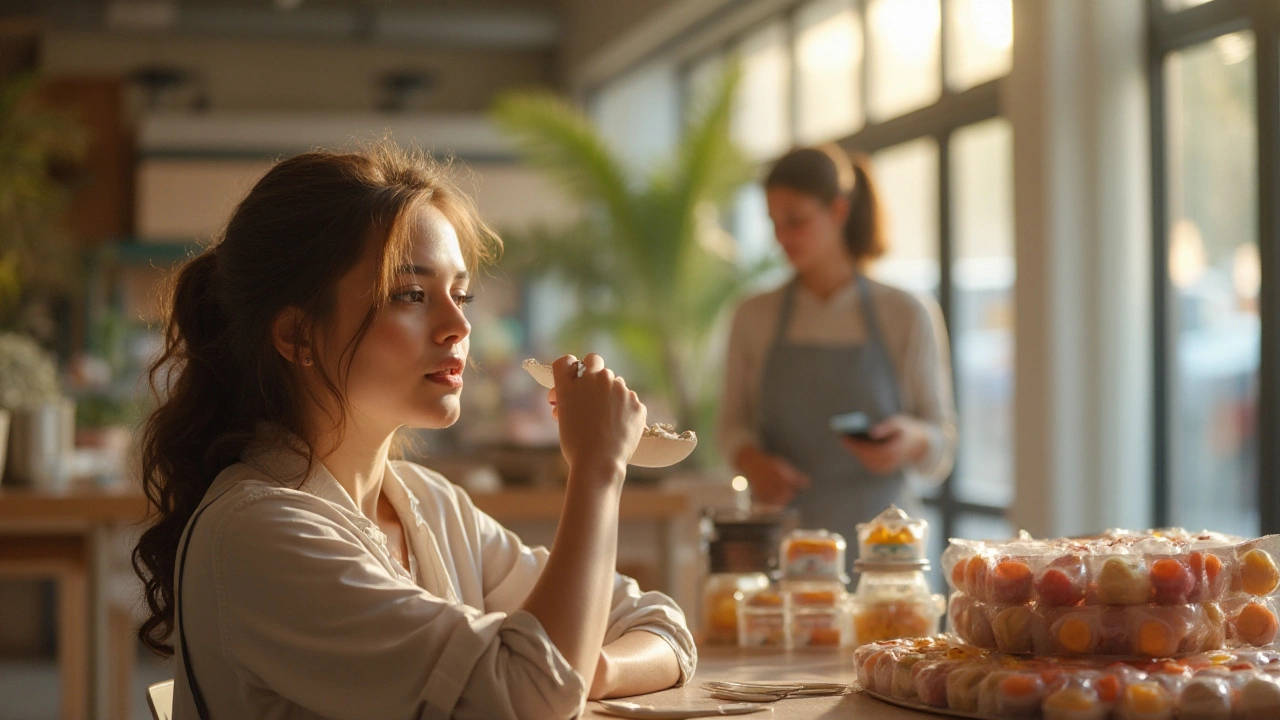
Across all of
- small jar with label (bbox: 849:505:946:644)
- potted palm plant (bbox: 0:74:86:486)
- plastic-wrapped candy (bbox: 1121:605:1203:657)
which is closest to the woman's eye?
small jar with label (bbox: 849:505:946:644)

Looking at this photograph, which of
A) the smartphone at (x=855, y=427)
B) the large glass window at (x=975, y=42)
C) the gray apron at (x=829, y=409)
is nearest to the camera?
the smartphone at (x=855, y=427)

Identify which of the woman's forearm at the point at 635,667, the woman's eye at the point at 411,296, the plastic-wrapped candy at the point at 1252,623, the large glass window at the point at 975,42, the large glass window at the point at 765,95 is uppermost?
the large glass window at the point at 765,95

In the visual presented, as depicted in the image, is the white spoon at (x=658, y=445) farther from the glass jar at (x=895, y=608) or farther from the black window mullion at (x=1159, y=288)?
the black window mullion at (x=1159, y=288)

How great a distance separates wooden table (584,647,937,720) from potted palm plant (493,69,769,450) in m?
4.20

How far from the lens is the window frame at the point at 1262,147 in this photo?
123 inches

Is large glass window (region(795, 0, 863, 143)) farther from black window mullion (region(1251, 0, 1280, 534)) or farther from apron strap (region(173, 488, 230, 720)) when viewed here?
apron strap (region(173, 488, 230, 720))

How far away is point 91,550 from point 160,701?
2124 millimetres

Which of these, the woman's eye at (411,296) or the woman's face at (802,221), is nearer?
the woman's eye at (411,296)

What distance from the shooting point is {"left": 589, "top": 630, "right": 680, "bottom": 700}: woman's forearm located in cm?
137

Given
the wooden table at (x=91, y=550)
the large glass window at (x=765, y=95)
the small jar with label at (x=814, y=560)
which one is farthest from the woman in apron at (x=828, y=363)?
the large glass window at (x=765, y=95)

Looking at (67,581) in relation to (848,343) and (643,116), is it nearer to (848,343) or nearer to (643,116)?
(848,343)

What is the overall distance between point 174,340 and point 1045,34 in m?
2.72

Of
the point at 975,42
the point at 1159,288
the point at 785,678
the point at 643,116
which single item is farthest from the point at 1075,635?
the point at 643,116

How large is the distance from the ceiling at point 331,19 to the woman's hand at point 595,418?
634cm
